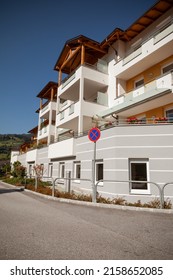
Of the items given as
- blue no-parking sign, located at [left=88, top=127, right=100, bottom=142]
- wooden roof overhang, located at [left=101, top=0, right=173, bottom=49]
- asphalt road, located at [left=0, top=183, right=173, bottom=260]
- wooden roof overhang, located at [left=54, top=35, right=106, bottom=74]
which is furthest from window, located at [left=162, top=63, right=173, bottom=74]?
asphalt road, located at [left=0, top=183, right=173, bottom=260]

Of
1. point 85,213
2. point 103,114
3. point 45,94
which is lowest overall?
point 85,213

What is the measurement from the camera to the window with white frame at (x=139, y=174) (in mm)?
9625

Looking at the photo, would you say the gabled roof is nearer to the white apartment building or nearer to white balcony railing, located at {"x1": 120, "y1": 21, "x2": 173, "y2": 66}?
the white apartment building

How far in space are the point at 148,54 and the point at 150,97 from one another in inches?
160

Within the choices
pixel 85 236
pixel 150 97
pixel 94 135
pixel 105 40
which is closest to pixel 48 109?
pixel 105 40

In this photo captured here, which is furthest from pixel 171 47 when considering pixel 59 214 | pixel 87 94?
pixel 59 214

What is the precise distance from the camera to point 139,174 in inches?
392

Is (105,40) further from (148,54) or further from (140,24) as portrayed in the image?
(148,54)

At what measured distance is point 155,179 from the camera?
9281 millimetres

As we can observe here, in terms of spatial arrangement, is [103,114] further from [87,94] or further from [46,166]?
[46,166]

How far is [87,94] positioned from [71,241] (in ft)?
58.4

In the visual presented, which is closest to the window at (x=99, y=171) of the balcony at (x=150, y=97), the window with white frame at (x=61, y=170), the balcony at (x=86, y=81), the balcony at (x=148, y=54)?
the balcony at (x=150, y=97)

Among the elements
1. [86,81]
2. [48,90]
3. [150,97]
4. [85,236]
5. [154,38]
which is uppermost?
[48,90]

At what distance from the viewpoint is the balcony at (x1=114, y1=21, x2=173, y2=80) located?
12.4 metres
